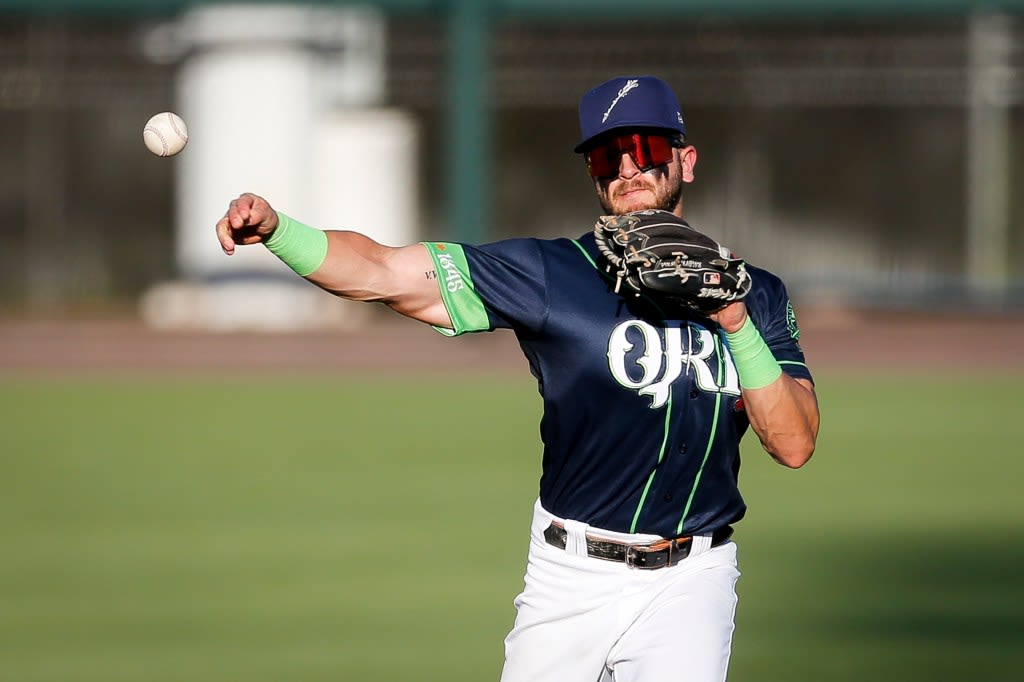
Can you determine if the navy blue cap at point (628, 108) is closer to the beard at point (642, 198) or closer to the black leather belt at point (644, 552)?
the beard at point (642, 198)

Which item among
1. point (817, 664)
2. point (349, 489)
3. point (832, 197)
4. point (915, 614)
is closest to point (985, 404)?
point (349, 489)

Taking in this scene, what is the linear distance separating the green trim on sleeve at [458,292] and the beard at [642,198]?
0.38 metres

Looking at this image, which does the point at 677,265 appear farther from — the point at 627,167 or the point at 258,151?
the point at 258,151

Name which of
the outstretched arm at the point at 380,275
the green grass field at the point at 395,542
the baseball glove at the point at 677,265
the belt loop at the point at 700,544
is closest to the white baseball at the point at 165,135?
the outstretched arm at the point at 380,275

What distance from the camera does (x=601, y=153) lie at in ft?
12.9

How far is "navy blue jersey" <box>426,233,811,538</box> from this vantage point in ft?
12.6

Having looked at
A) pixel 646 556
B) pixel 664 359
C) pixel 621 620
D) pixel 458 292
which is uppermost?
pixel 458 292

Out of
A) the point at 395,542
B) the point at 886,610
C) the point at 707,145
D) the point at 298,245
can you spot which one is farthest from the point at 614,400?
the point at 707,145

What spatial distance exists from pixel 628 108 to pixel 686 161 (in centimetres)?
23

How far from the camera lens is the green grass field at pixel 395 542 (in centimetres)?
666

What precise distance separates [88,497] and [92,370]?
26.1 feet

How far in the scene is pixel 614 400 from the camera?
12.6ft

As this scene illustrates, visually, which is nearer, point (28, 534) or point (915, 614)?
point (915, 614)

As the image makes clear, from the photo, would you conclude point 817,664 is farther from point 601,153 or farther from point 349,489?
point 349,489
